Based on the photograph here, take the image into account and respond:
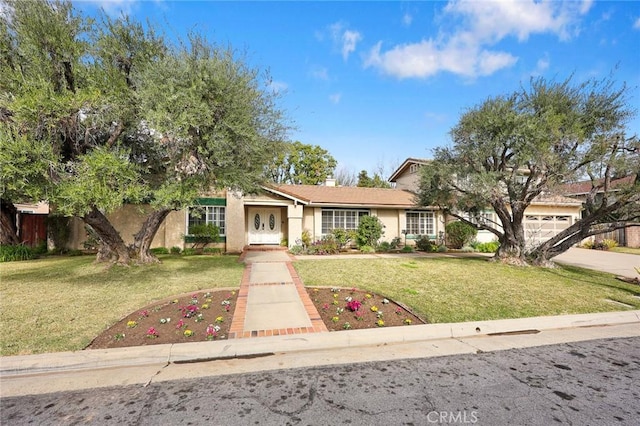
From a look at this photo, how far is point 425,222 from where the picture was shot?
1809 centimetres

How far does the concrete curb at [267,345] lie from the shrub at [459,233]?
1128 centimetres

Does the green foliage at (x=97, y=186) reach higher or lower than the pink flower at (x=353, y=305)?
higher

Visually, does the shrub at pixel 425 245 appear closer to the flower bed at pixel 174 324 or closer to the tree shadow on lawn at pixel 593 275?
the tree shadow on lawn at pixel 593 275

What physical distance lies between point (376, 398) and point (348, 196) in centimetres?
1483

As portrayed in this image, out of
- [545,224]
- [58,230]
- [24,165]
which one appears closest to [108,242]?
[24,165]

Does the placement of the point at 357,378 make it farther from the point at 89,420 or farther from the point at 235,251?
the point at 235,251

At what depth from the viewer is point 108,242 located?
963cm

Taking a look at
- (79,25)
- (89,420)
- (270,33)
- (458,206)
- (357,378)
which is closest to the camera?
(89,420)

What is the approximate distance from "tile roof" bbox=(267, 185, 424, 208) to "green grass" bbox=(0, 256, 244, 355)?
263 inches

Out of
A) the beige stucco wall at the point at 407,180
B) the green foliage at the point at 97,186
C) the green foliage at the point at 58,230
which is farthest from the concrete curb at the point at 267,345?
the beige stucco wall at the point at 407,180

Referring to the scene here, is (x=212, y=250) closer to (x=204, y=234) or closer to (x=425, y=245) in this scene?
(x=204, y=234)

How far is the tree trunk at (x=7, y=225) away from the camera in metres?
12.9

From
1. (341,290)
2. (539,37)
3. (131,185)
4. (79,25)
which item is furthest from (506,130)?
(79,25)

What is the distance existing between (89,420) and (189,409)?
2.91ft
